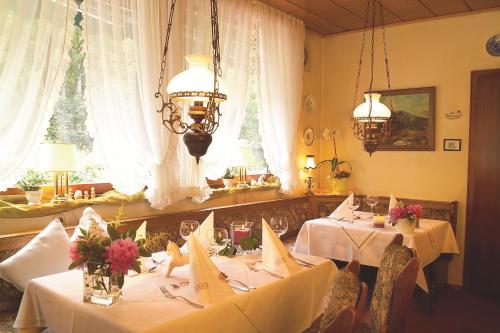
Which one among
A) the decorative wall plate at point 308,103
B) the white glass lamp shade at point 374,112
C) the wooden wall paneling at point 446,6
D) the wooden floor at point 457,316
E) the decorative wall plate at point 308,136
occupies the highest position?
the wooden wall paneling at point 446,6

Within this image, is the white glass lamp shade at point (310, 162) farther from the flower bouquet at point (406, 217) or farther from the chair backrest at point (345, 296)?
the chair backrest at point (345, 296)

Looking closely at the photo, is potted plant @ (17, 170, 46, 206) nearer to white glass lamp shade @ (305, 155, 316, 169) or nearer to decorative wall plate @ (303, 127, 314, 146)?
white glass lamp shade @ (305, 155, 316, 169)

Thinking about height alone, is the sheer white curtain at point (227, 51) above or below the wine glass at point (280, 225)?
above

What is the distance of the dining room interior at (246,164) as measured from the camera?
1.81m

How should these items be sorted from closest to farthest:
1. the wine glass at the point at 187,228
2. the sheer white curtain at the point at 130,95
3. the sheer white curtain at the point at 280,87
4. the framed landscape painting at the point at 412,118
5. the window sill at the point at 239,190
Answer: the wine glass at the point at 187,228 → the sheer white curtain at the point at 130,95 → the window sill at the point at 239,190 → the sheer white curtain at the point at 280,87 → the framed landscape painting at the point at 412,118

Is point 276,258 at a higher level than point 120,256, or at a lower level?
lower

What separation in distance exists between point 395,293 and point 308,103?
13.3 feet

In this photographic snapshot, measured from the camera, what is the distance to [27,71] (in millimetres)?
2639

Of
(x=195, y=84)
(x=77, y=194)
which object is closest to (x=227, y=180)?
(x=77, y=194)

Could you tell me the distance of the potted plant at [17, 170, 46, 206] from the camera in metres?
2.76

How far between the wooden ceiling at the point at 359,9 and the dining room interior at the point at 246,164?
33 millimetres

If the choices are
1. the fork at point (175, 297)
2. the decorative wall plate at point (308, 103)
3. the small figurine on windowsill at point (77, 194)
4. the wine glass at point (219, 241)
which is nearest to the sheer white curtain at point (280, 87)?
the decorative wall plate at point (308, 103)

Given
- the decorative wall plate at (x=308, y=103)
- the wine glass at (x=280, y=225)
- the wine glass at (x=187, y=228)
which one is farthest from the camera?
the decorative wall plate at (x=308, y=103)

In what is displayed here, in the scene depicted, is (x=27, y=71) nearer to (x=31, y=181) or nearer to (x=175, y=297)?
(x=31, y=181)
